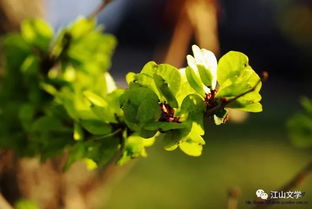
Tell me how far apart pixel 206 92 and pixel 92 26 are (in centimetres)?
34

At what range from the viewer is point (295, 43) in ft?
26.6

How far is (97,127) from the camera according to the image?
21.3 inches

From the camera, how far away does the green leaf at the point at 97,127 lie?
54 centimetres

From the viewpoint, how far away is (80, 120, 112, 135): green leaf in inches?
21.1

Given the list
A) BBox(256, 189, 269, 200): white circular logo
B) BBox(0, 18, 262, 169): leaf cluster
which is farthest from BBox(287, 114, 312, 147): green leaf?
BBox(0, 18, 262, 169): leaf cluster

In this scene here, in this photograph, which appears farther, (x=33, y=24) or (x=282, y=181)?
(x=282, y=181)

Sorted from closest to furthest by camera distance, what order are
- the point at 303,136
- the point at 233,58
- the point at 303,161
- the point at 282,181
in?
the point at 233,58
the point at 303,136
the point at 282,181
the point at 303,161

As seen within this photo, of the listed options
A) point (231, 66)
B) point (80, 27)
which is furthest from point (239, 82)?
point (80, 27)

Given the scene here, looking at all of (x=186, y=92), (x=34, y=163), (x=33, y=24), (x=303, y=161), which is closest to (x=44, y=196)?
(x=34, y=163)

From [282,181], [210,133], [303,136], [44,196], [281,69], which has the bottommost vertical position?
[281,69]

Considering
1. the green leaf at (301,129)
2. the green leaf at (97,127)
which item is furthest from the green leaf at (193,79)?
the green leaf at (301,129)

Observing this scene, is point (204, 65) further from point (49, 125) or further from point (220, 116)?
point (49, 125)

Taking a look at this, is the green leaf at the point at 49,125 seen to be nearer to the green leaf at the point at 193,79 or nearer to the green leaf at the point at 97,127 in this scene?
the green leaf at the point at 97,127

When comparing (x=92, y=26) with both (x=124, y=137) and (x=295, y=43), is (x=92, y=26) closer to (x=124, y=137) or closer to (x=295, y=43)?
(x=124, y=137)
